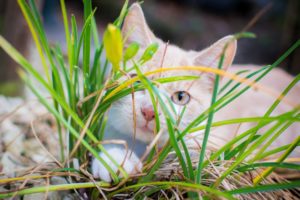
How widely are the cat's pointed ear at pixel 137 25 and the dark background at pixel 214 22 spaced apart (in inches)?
70.2

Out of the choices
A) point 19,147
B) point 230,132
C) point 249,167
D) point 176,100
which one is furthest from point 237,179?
point 19,147

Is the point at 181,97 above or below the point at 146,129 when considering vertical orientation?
above

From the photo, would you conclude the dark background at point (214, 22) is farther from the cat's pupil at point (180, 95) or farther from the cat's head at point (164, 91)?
the cat's pupil at point (180, 95)

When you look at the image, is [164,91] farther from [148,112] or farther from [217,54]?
[217,54]

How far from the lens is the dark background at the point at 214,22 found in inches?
142

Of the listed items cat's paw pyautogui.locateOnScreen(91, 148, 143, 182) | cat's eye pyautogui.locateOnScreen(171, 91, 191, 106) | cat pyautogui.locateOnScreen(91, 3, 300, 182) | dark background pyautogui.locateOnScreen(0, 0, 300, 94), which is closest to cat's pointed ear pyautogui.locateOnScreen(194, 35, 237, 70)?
cat pyautogui.locateOnScreen(91, 3, 300, 182)

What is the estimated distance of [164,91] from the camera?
114 centimetres

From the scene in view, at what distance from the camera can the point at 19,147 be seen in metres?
1.52

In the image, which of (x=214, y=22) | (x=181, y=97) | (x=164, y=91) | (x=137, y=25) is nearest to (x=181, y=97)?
(x=181, y=97)

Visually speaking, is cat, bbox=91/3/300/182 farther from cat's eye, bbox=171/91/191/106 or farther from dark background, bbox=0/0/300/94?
dark background, bbox=0/0/300/94

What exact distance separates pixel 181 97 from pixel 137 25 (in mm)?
316

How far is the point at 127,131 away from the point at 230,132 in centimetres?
67

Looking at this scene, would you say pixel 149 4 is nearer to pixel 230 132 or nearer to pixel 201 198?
pixel 230 132

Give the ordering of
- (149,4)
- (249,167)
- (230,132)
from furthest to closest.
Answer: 1. (149,4)
2. (230,132)
3. (249,167)
